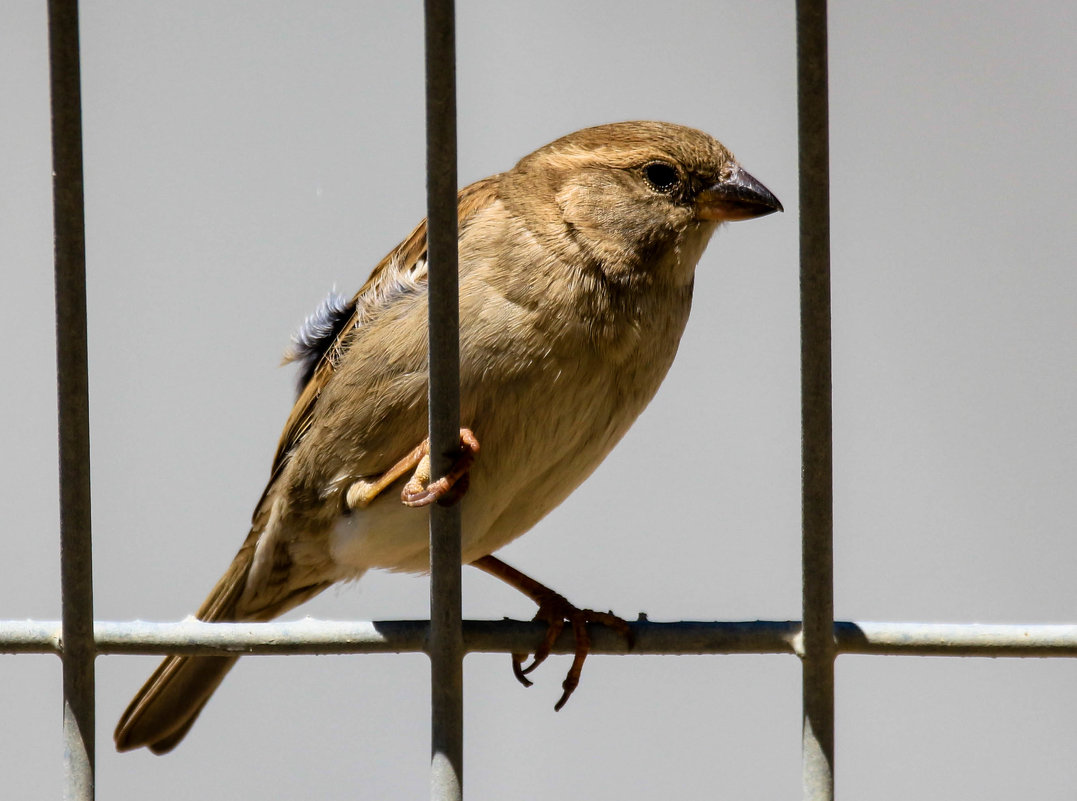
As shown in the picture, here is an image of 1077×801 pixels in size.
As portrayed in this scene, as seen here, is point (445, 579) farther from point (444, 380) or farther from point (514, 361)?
point (514, 361)

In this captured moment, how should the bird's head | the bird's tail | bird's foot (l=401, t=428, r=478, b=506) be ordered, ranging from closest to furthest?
bird's foot (l=401, t=428, r=478, b=506)
the bird's head
the bird's tail

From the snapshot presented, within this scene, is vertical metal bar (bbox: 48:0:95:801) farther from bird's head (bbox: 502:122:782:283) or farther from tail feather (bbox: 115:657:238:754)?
tail feather (bbox: 115:657:238:754)

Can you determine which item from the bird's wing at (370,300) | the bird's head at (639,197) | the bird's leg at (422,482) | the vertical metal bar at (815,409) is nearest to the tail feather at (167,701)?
the bird's wing at (370,300)

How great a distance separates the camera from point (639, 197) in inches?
108

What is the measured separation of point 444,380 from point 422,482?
81cm

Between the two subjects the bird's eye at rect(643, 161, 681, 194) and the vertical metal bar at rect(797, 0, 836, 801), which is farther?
the bird's eye at rect(643, 161, 681, 194)

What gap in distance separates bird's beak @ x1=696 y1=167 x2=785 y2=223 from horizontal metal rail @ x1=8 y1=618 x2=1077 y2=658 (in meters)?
1.18

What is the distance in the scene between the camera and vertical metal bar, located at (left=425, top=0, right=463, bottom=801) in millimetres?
1543

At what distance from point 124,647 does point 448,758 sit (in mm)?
464

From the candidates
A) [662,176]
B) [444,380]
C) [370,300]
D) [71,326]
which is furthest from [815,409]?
[370,300]

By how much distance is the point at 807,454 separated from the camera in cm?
162

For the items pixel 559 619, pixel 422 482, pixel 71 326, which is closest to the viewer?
pixel 71 326

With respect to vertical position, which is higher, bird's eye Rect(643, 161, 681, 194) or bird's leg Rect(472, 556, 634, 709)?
bird's eye Rect(643, 161, 681, 194)

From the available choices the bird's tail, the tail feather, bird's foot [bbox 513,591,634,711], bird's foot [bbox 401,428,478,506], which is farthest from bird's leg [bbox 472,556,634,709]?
the tail feather
